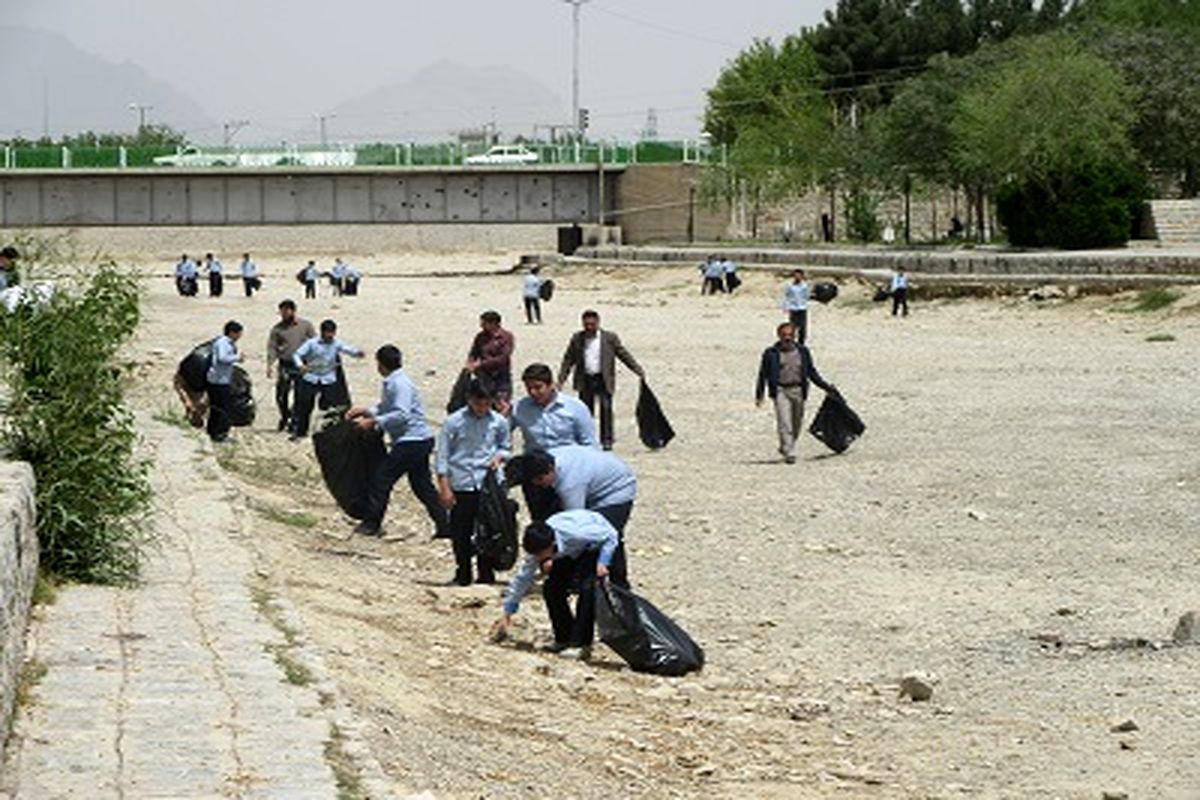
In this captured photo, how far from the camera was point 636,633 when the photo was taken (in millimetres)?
13367

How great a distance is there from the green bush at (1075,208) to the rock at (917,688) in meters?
44.4

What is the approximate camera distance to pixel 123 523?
14.0 meters

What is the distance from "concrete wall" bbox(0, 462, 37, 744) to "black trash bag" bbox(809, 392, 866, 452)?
12.7 m

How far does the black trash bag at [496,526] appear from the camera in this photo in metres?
15.4

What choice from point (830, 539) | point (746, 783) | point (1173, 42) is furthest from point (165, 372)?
point (1173, 42)

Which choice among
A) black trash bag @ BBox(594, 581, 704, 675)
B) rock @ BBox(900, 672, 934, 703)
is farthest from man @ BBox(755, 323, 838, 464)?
rock @ BBox(900, 672, 934, 703)

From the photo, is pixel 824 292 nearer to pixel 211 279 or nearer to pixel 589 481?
pixel 211 279

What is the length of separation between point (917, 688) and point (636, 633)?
1.44 m

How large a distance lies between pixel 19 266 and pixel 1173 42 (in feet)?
171

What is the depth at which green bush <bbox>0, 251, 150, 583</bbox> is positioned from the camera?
43.5 feet

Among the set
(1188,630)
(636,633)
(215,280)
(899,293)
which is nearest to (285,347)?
(636,633)

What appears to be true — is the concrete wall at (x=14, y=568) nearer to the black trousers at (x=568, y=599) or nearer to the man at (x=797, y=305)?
the black trousers at (x=568, y=599)

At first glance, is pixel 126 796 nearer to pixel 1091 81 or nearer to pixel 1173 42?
pixel 1091 81

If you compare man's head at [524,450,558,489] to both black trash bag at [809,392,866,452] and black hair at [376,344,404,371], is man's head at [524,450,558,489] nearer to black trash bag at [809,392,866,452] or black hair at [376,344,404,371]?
black hair at [376,344,404,371]
